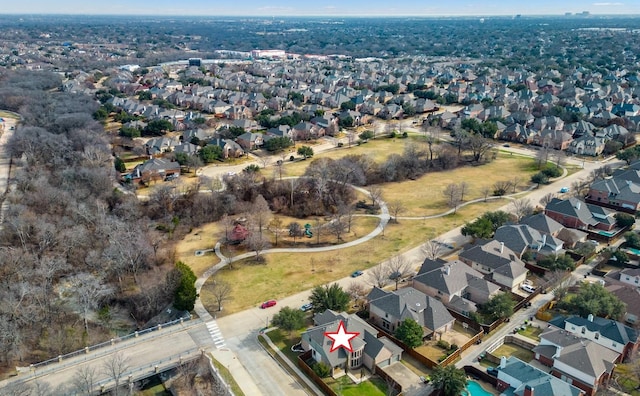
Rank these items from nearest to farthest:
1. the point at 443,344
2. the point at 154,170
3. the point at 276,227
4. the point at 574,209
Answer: the point at 443,344 < the point at 574,209 < the point at 276,227 < the point at 154,170

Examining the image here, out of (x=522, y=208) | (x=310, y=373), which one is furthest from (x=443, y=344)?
(x=522, y=208)

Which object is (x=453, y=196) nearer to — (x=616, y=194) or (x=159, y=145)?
(x=616, y=194)

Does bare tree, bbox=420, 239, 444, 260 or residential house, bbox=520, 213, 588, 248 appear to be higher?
residential house, bbox=520, 213, 588, 248

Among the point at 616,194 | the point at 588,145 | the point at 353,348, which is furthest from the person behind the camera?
the point at 588,145

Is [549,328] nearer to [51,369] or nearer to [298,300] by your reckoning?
[298,300]

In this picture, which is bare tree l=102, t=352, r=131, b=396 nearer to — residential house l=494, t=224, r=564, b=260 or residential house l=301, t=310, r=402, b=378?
residential house l=301, t=310, r=402, b=378

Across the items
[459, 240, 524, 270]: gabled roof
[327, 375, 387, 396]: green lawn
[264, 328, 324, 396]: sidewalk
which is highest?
[459, 240, 524, 270]: gabled roof

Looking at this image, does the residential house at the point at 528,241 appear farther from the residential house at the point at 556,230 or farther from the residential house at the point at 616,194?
the residential house at the point at 616,194

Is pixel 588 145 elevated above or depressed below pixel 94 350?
above

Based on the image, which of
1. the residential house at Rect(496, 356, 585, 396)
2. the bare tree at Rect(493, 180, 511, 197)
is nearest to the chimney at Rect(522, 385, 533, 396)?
the residential house at Rect(496, 356, 585, 396)
